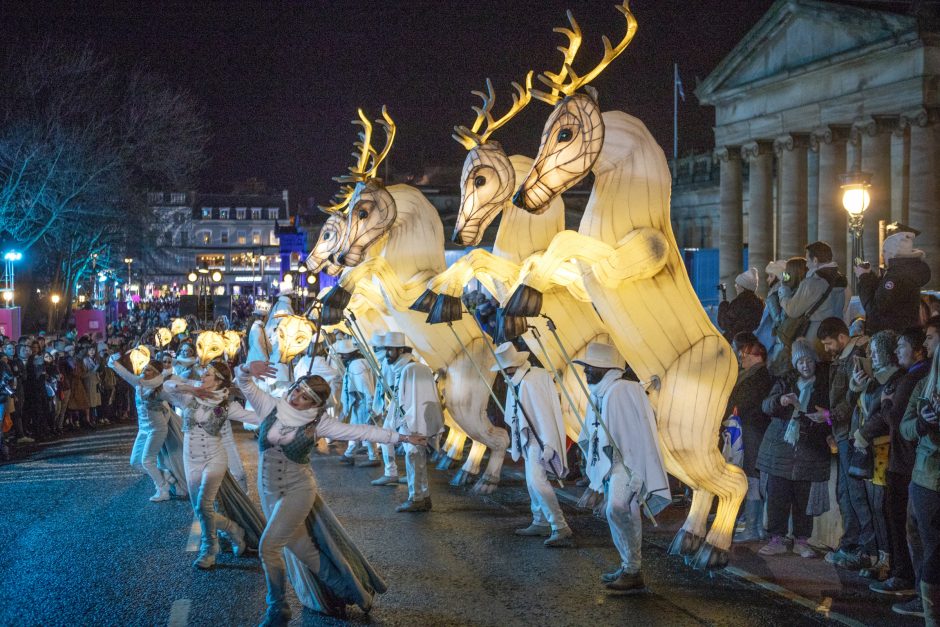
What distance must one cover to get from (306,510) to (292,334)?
8196 millimetres

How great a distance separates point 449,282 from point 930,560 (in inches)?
255

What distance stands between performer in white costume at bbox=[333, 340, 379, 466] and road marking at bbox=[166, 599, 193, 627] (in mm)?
7622

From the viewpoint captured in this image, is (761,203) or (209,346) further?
(761,203)

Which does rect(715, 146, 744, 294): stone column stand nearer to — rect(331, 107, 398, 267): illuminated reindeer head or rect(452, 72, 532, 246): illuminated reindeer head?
rect(331, 107, 398, 267): illuminated reindeer head

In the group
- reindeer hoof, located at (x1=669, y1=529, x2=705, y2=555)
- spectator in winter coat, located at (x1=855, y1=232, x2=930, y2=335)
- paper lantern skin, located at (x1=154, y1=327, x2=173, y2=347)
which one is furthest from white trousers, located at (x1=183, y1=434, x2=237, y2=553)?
paper lantern skin, located at (x1=154, y1=327, x2=173, y2=347)

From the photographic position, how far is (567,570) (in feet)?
30.3

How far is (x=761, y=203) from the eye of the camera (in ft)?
130

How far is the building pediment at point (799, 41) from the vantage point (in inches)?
1288

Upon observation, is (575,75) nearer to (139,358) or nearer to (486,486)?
(486,486)

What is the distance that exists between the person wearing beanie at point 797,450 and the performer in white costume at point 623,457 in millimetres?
1691

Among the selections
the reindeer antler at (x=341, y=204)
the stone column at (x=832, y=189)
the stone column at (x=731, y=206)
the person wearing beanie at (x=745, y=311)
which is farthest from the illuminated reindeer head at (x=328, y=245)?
the stone column at (x=731, y=206)

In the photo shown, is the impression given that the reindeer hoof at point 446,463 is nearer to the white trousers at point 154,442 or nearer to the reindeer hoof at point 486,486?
the reindeer hoof at point 486,486

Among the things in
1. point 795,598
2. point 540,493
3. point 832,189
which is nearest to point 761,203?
point 832,189

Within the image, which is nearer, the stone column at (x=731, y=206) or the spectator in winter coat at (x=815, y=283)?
the spectator in winter coat at (x=815, y=283)
